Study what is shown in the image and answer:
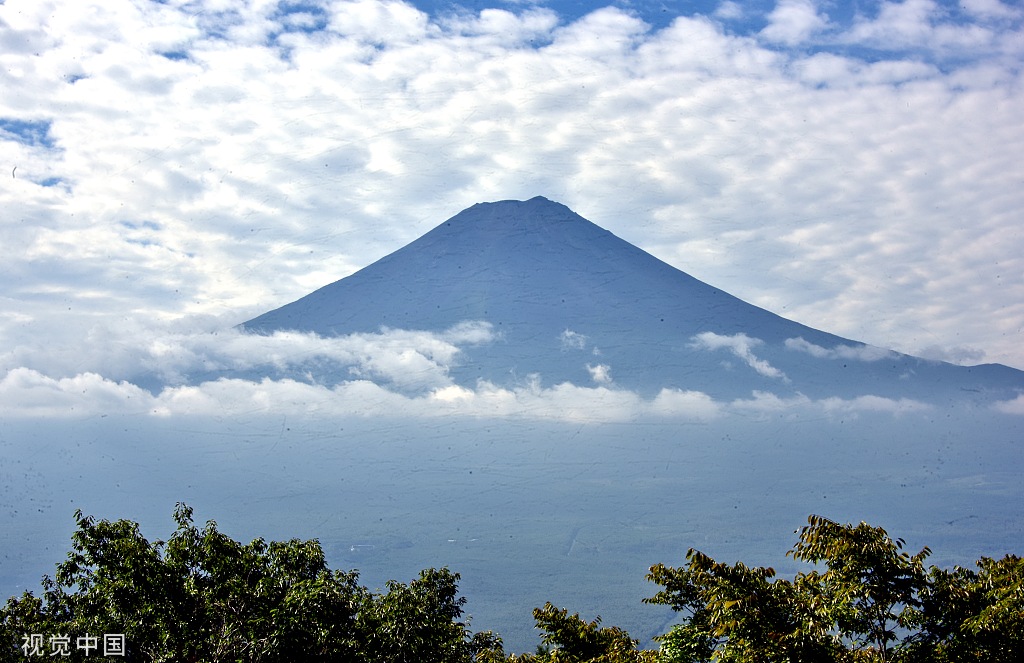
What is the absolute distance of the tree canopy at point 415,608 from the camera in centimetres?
815

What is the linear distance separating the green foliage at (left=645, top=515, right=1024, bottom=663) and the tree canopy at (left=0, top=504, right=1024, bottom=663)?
0.02 m

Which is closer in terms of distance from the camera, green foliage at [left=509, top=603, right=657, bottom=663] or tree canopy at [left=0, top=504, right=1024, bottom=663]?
tree canopy at [left=0, top=504, right=1024, bottom=663]

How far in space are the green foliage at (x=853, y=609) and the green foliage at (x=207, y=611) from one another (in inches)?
123

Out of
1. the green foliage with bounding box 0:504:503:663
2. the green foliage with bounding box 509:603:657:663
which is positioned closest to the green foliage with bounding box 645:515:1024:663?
the green foliage with bounding box 0:504:503:663

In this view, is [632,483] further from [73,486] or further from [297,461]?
[73,486]

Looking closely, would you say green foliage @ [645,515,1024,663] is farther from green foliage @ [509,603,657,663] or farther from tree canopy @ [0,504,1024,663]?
green foliage @ [509,603,657,663]

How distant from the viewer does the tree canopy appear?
8155 millimetres

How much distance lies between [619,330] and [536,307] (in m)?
19.1

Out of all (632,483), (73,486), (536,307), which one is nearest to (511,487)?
(632,483)

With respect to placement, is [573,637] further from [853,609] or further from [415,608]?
[853,609]

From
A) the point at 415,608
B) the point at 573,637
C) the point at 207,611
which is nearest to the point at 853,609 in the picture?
the point at 415,608

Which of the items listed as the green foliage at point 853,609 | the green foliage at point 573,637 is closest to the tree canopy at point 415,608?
the green foliage at point 853,609

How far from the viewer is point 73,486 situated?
179000 mm

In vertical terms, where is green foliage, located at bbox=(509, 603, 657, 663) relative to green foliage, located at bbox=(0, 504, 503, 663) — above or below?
below
